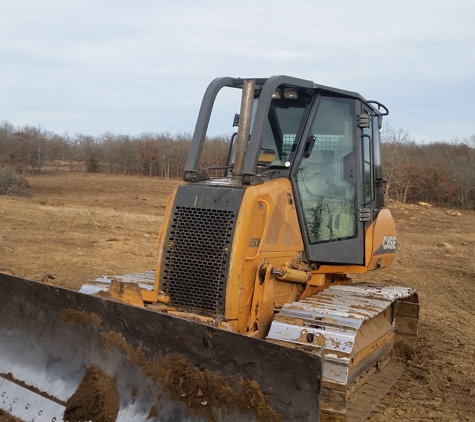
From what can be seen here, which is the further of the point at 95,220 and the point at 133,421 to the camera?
the point at 95,220

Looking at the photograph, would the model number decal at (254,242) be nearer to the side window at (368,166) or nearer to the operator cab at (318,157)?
the operator cab at (318,157)

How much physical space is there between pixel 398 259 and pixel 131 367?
12.3 meters

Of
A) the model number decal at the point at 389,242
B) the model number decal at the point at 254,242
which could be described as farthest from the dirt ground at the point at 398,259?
the model number decal at the point at 254,242

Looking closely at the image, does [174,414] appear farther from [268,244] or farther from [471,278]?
[471,278]

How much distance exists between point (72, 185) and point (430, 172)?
22.3m

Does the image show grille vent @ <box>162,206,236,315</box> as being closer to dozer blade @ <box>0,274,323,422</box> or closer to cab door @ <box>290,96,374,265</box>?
dozer blade @ <box>0,274,323,422</box>

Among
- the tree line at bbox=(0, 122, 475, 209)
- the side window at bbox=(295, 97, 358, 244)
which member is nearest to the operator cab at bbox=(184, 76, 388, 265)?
the side window at bbox=(295, 97, 358, 244)

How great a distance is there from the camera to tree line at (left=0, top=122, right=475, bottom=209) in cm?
3344

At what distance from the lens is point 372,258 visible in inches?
229

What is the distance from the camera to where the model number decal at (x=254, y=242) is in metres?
4.44

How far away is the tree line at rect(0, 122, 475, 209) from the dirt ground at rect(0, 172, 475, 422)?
24.7 ft

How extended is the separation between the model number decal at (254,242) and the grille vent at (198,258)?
0.19 m

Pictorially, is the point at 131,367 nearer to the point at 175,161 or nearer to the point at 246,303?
the point at 246,303

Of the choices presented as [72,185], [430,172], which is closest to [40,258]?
[72,185]
